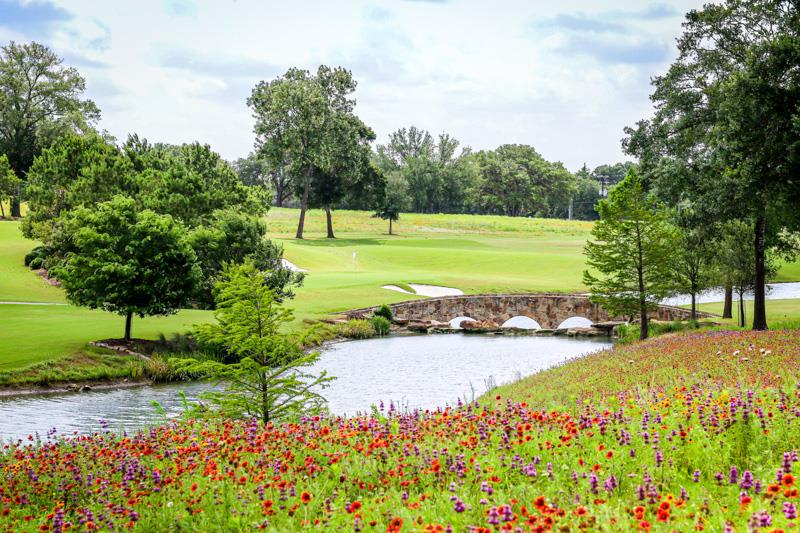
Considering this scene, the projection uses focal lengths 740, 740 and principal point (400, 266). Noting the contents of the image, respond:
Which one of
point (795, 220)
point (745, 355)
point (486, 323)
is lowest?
point (486, 323)

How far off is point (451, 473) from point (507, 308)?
45.6 m

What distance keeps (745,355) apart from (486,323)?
33.7 metres

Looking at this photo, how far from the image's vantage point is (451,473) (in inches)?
282

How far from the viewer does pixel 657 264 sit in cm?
3388

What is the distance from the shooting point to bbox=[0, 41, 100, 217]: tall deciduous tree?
76312 mm

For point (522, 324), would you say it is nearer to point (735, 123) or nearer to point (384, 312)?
point (384, 312)

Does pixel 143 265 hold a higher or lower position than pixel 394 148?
lower

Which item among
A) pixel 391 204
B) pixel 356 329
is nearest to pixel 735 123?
pixel 356 329

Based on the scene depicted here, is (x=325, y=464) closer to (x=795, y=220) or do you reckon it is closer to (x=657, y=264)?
(x=795, y=220)

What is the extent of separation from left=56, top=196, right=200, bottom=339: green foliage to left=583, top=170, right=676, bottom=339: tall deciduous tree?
59.7 ft

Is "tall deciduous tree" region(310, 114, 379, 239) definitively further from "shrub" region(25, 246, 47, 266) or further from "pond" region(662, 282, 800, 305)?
"pond" region(662, 282, 800, 305)

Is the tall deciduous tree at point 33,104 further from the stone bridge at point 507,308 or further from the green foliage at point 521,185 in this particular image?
the green foliage at point 521,185

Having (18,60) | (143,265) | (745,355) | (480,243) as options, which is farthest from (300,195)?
(745,355)

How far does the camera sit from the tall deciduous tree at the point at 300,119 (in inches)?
3044
